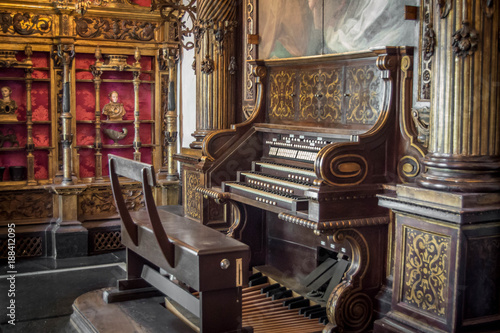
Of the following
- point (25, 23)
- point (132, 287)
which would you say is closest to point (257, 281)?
point (132, 287)

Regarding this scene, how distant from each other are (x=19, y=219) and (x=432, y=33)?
507 centimetres

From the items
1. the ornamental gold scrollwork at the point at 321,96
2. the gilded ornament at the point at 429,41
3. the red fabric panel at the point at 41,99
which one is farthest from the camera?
the red fabric panel at the point at 41,99

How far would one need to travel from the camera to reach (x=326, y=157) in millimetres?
3506

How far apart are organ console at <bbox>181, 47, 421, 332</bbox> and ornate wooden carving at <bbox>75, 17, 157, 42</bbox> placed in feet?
7.99

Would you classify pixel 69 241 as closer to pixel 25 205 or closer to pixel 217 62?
pixel 25 205

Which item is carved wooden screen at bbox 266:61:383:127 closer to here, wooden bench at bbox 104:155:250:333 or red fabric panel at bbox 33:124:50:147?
wooden bench at bbox 104:155:250:333

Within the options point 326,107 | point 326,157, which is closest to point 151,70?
point 326,107

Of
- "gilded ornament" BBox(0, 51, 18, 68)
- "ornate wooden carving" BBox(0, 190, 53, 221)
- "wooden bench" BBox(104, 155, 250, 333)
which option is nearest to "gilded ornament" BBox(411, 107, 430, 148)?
"wooden bench" BBox(104, 155, 250, 333)

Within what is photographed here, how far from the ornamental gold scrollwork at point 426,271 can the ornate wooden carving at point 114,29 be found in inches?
190

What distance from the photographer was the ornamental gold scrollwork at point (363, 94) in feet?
13.0

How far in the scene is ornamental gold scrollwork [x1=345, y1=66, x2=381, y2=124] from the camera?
3947 millimetres

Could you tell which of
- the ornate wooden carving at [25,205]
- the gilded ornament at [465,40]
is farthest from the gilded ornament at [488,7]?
the ornate wooden carving at [25,205]

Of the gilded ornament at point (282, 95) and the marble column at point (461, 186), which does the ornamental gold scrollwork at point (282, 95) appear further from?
the marble column at point (461, 186)

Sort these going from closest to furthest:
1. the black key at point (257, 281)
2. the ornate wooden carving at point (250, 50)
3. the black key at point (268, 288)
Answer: the black key at point (268, 288) → the black key at point (257, 281) → the ornate wooden carving at point (250, 50)
